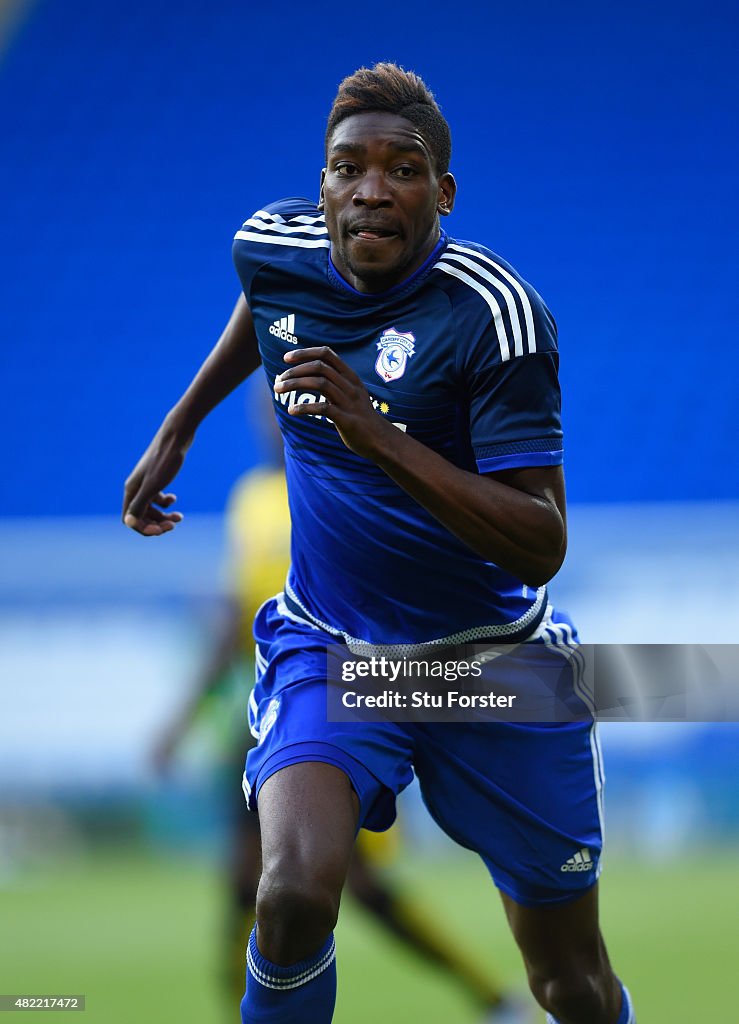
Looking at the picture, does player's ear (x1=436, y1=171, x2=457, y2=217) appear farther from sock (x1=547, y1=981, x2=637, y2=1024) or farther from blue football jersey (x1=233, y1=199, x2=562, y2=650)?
sock (x1=547, y1=981, x2=637, y2=1024)

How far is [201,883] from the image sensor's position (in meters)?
6.02

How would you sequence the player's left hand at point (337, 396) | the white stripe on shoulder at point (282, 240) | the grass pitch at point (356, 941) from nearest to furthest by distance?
1. the player's left hand at point (337, 396)
2. the white stripe on shoulder at point (282, 240)
3. the grass pitch at point (356, 941)

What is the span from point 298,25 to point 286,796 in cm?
845

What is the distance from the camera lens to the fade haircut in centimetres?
264

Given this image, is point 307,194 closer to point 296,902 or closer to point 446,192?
point 446,192

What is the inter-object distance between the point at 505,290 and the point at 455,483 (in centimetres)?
43

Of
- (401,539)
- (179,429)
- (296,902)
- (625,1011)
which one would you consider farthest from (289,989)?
(179,429)

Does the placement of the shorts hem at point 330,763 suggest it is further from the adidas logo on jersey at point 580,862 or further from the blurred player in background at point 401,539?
the adidas logo on jersey at point 580,862

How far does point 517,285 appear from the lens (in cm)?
267

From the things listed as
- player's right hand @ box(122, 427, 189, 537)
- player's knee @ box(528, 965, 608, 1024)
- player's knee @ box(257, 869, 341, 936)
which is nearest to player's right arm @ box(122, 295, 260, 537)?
player's right hand @ box(122, 427, 189, 537)

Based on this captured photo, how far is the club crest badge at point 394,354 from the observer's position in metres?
2.69

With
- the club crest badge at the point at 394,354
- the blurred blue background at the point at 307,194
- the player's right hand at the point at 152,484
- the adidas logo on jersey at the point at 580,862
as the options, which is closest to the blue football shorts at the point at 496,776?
the adidas logo on jersey at the point at 580,862

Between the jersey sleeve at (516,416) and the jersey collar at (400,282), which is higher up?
the jersey collar at (400,282)

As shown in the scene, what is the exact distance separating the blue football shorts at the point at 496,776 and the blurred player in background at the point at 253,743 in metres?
1.01
